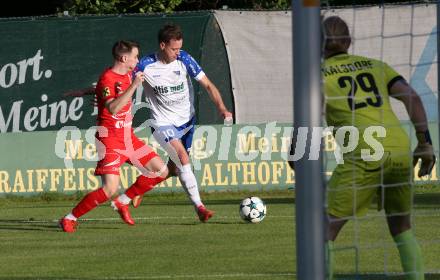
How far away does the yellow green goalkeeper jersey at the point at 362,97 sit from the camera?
7.96 m

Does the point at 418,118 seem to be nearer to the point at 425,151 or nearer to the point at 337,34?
the point at 425,151

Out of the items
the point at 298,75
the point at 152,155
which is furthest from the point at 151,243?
the point at 298,75

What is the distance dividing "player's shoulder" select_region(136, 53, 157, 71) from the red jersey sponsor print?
39 cm

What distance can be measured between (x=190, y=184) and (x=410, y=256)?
585 centimetres

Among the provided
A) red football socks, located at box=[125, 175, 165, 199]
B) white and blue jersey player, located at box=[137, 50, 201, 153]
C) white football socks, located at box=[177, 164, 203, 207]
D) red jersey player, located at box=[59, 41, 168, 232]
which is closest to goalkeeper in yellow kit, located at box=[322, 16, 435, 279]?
red jersey player, located at box=[59, 41, 168, 232]

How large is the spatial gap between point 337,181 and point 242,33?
1159 centimetres

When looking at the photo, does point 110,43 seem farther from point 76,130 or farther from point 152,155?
point 152,155

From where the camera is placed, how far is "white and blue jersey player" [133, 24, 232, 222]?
13594 mm

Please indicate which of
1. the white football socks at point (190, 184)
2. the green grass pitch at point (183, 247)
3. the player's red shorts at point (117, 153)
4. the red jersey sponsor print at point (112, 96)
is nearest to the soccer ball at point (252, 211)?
the green grass pitch at point (183, 247)

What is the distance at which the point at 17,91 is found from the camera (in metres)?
19.4

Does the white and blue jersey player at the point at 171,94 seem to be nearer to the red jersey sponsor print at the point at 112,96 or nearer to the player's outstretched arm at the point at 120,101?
the red jersey sponsor print at the point at 112,96

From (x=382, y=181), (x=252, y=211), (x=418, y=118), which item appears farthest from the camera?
(x=252, y=211)

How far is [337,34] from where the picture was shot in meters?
7.71

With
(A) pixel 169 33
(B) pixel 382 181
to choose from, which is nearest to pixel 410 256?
(B) pixel 382 181
